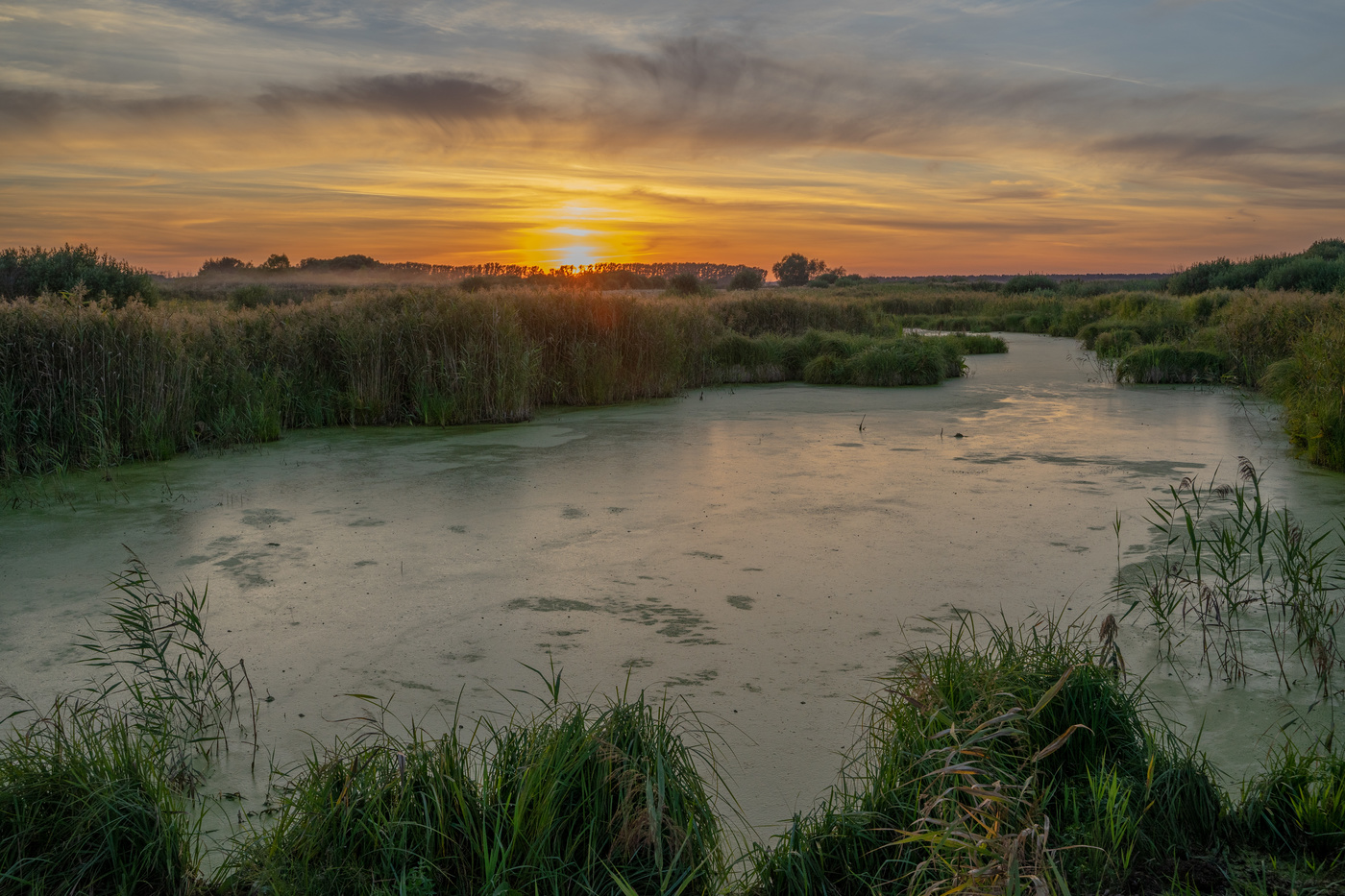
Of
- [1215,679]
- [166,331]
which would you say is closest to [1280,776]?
[1215,679]

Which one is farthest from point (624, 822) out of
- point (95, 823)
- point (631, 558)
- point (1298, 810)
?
point (631, 558)

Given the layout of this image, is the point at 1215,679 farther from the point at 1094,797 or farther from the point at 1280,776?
the point at 1094,797

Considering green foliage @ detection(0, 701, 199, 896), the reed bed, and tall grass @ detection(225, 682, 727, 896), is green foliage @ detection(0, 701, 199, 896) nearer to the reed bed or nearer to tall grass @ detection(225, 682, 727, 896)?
tall grass @ detection(225, 682, 727, 896)

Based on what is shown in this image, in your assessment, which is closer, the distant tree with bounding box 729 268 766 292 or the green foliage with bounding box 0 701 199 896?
the green foliage with bounding box 0 701 199 896

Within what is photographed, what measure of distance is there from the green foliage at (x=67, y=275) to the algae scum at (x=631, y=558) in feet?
36.3

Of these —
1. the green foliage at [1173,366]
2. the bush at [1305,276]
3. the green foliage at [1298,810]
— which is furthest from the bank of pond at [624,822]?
the bush at [1305,276]

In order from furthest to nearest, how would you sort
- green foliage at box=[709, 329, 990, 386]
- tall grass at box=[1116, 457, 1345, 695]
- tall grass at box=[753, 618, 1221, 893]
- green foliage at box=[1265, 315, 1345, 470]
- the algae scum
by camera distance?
1. green foliage at box=[709, 329, 990, 386]
2. green foliage at box=[1265, 315, 1345, 470]
3. tall grass at box=[1116, 457, 1345, 695]
4. the algae scum
5. tall grass at box=[753, 618, 1221, 893]

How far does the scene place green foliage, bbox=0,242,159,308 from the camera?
15.3 metres

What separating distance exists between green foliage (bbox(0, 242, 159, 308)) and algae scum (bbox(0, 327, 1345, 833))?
Answer: 11.1 meters

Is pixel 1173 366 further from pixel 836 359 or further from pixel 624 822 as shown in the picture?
pixel 624 822

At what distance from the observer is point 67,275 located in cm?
1555

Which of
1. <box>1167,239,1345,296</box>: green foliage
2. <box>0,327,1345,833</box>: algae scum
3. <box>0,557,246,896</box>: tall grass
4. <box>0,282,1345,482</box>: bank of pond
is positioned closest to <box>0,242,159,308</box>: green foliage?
<box>0,282,1345,482</box>: bank of pond

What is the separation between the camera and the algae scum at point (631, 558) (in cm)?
283

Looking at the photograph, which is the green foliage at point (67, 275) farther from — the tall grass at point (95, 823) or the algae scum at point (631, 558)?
the tall grass at point (95, 823)
